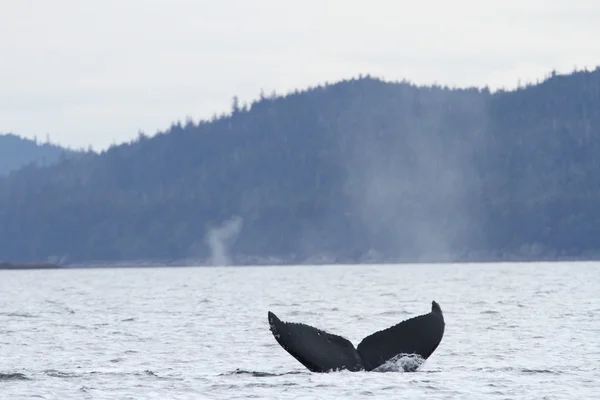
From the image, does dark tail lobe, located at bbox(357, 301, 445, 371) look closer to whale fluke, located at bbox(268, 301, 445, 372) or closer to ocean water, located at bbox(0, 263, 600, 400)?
whale fluke, located at bbox(268, 301, 445, 372)

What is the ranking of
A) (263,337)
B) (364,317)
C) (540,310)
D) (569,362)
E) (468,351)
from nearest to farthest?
1. (569,362)
2. (468,351)
3. (263,337)
4. (364,317)
5. (540,310)

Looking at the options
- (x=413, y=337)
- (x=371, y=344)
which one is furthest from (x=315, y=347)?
(x=413, y=337)

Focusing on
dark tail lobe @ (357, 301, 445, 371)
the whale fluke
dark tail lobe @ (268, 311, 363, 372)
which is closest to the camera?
dark tail lobe @ (268, 311, 363, 372)

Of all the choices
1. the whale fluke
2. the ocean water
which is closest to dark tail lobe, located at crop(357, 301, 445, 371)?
the whale fluke

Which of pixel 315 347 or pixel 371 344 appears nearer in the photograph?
pixel 315 347

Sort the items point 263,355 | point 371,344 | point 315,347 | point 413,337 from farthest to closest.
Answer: point 263,355 < point 371,344 < point 413,337 < point 315,347

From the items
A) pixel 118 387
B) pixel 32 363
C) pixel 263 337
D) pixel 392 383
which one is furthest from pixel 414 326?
pixel 263 337

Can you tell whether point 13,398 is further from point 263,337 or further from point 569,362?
point 263,337

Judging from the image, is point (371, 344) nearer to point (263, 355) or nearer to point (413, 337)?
point (413, 337)

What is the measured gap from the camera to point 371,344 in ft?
85.6

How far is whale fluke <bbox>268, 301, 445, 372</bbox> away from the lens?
81.1 feet

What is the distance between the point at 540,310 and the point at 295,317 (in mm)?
9916

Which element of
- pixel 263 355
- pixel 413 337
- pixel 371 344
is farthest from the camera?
pixel 263 355

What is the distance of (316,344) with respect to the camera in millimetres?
25094
